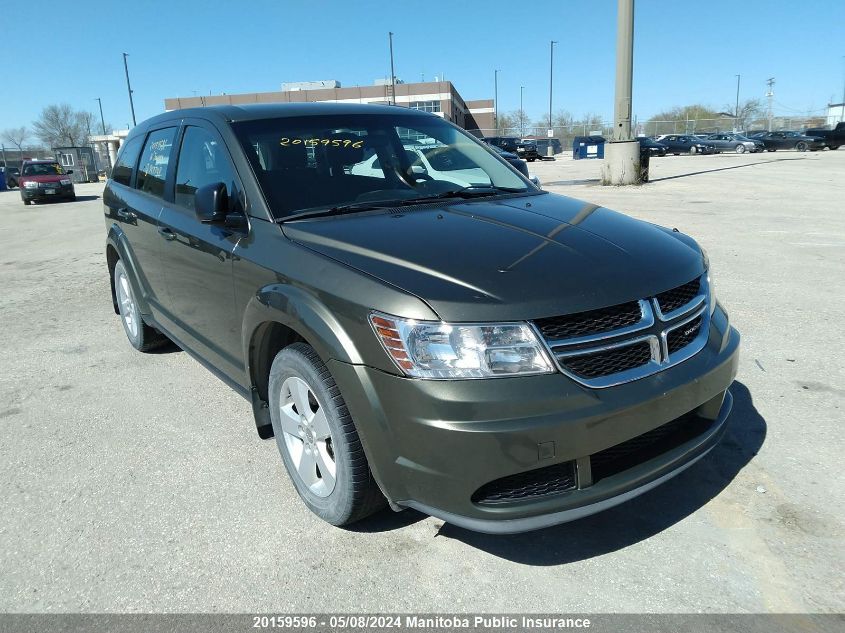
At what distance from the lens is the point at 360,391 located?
2.26m

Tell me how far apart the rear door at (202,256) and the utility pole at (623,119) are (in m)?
14.3

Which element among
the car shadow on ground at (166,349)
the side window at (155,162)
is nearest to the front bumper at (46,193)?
the car shadow on ground at (166,349)

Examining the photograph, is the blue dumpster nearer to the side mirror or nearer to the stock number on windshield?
the stock number on windshield

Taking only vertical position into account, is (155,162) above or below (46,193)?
above

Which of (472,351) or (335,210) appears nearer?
(472,351)

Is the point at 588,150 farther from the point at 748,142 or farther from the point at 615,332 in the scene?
the point at 615,332

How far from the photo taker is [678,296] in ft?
8.26

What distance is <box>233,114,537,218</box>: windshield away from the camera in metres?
3.15

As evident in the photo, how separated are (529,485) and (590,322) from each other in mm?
607

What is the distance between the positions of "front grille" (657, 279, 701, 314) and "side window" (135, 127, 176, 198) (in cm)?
314

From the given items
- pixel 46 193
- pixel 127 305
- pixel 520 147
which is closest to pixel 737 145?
pixel 520 147

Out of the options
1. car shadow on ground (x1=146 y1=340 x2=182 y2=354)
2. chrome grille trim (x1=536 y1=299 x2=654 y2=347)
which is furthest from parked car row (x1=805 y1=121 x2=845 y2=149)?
chrome grille trim (x1=536 y1=299 x2=654 y2=347)

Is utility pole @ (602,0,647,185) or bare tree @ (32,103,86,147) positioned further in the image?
bare tree @ (32,103,86,147)

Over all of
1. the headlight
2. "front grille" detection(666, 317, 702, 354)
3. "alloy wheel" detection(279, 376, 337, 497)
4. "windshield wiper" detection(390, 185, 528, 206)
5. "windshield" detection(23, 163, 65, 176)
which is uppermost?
"windshield" detection(23, 163, 65, 176)
